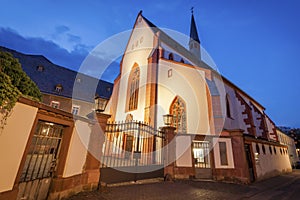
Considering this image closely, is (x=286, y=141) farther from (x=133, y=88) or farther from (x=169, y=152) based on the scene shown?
(x=169, y=152)

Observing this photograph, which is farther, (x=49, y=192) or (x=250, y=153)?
(x=250, y=153)

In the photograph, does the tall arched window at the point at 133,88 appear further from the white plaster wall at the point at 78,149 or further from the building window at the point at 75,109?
the white plaster wall at the point at 78,149

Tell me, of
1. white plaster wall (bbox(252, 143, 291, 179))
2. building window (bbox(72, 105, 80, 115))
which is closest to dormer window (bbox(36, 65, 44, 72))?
building window (bbox(72, 105, 80, 115))

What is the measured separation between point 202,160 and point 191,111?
4.26 m

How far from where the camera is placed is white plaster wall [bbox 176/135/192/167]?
28.6ft

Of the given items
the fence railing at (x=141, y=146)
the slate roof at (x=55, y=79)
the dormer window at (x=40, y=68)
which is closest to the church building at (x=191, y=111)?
the fence railing at (x=141, y=146)

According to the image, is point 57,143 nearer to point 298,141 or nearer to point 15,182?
point 15,182

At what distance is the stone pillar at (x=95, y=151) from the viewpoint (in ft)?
17.4

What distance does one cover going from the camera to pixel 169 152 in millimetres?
8359

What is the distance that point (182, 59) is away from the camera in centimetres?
1745

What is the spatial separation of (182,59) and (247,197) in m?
14.4

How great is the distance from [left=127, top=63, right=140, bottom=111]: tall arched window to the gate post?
737 cm

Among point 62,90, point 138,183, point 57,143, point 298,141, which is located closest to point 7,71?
point 57,143

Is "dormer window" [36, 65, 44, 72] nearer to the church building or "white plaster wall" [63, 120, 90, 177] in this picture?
the church building
